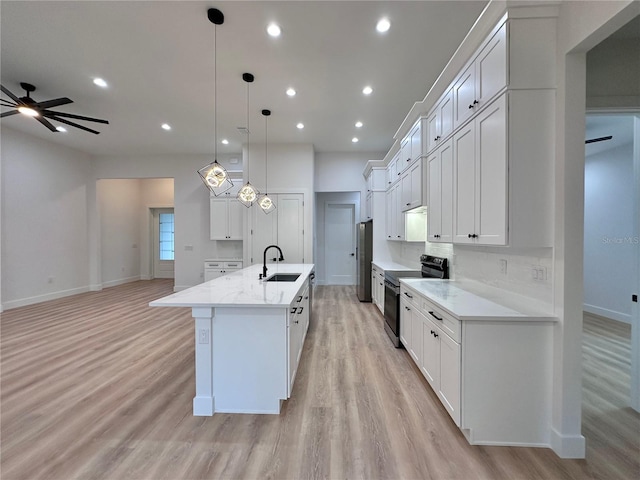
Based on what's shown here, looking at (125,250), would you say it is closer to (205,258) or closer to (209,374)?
(205,258)

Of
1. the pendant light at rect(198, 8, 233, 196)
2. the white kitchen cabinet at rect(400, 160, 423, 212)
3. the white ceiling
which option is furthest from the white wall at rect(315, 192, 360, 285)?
the pendant light at rect(198, 8, 233, 196)

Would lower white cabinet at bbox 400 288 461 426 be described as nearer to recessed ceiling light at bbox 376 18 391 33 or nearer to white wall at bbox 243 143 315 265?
recessed ceiling light at bbox 376 18 391 33

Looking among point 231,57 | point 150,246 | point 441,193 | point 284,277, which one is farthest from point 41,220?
point 441,193

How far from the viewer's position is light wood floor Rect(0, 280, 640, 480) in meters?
1.52

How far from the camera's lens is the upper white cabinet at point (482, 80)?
174cm

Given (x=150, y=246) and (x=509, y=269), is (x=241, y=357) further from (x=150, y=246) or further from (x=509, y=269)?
(x=150, y=246)

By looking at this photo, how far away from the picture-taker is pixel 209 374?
1.99 metres

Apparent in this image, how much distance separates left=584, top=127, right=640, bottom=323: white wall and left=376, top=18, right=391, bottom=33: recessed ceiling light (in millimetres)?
4315

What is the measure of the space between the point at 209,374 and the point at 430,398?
1.84m

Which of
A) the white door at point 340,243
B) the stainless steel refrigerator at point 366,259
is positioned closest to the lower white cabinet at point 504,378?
the stainless steel refrigerator at point 366,259

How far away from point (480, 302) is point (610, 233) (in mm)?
4101

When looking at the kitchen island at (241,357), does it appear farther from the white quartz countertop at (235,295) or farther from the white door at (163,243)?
the white door at (163,243)

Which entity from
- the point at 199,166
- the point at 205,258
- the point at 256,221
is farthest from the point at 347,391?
the point at 199,166

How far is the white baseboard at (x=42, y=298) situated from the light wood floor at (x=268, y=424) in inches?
97.1
